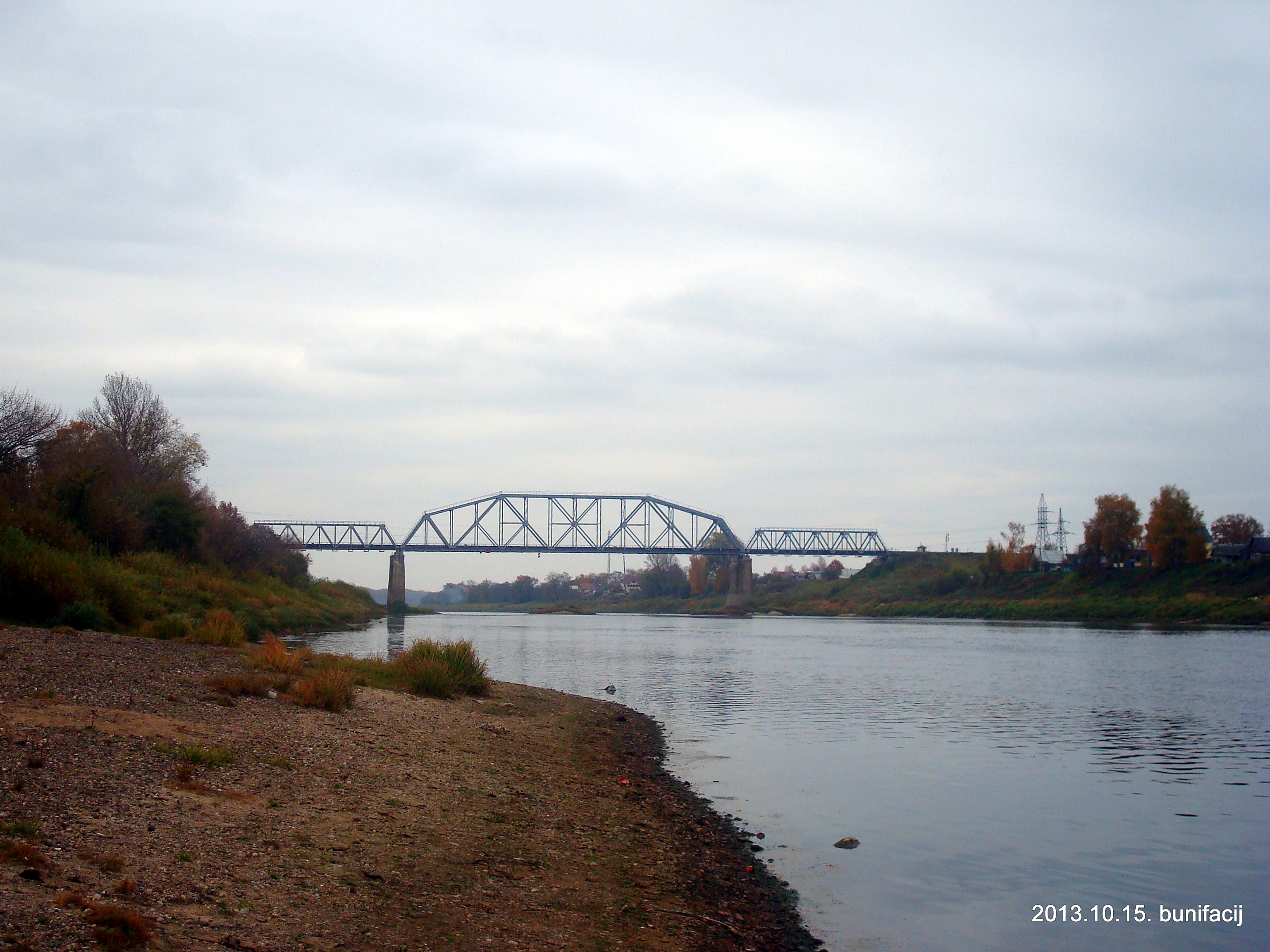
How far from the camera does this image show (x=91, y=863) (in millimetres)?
6465

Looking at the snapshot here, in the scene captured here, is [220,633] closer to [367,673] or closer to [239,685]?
[367,673]

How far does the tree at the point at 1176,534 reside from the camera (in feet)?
295

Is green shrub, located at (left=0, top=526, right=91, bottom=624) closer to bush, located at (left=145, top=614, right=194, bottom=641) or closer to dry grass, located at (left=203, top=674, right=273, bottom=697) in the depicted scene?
bush, located at (left=145, top=614, right=194, bottom=641)

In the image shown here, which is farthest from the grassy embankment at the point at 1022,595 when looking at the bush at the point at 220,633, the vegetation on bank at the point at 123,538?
the bush at the point at 220,633

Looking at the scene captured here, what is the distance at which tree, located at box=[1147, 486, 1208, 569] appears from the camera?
8994 centimetres

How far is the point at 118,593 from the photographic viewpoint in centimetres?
2266

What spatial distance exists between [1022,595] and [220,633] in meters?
98.2

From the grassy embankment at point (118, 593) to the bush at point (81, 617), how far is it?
0.05 feet

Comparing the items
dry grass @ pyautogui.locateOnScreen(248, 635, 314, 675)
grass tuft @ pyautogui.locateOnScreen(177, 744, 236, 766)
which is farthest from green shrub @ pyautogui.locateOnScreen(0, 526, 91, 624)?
grass tuft @ pyautogui.locateOnScreen(177, 744, 236, 766)

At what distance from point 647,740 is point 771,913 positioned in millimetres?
10359

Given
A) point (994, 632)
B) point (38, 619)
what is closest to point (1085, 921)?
point (38, 619)

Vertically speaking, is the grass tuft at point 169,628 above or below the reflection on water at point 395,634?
above

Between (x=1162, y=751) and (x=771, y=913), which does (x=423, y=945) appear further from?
(x=1162, y=751)

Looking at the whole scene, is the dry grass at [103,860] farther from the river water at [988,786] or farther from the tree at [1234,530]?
the tree at [1234,530]
